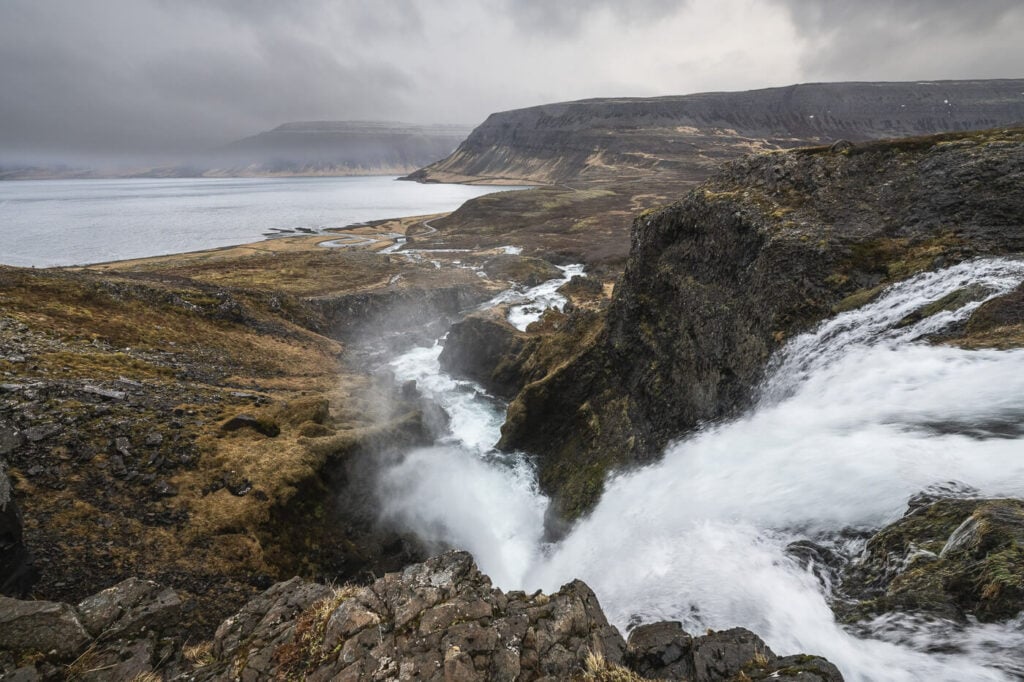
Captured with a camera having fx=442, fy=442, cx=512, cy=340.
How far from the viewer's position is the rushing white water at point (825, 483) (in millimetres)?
6867

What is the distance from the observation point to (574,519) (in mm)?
19266

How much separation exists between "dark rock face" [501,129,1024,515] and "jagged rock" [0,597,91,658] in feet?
52.7

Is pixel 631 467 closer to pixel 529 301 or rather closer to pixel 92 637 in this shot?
pixel 92 637

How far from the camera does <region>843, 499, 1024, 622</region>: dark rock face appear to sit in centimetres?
579

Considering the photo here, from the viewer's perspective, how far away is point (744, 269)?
62.1 ft

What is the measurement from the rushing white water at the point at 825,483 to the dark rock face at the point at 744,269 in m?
1.70

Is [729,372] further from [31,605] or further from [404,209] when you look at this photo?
[404,209]

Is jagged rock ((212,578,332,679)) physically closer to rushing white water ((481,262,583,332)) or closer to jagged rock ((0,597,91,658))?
jagged rock ((0,597,91,658))

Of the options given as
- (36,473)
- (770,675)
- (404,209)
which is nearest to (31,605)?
(36,473)

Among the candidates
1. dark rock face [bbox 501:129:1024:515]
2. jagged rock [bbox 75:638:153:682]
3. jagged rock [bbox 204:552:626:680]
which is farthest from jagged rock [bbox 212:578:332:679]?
dark rock face [bbox 501:129:1024:515]

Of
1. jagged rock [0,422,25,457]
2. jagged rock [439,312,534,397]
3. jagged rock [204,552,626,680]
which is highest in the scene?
jagged rock [0,422,25,457]

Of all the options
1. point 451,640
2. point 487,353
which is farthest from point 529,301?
point 451,640

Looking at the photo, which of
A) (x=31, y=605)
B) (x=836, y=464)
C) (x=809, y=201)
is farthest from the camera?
(x=809, y=201)

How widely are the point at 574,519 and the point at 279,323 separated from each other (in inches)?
1337
